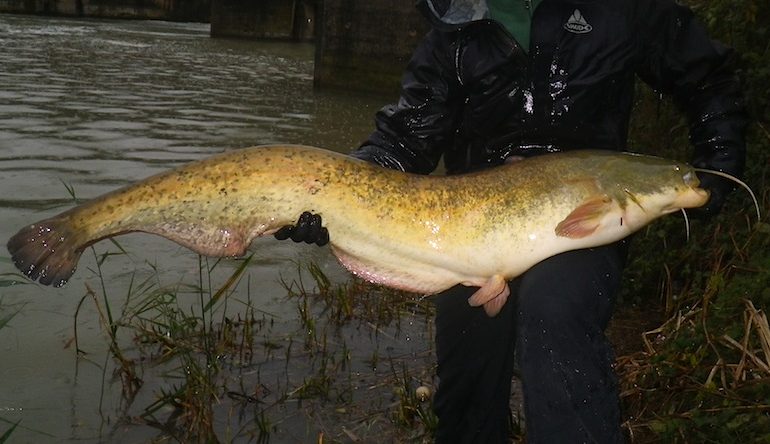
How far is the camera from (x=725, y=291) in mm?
4219

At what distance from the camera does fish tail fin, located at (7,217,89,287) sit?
10.3ft

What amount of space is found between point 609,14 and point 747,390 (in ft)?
5.29

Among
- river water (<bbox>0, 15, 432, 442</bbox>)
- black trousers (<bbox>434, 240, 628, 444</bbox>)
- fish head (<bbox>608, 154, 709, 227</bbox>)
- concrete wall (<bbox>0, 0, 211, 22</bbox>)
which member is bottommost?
river water (<bbox>0, 15, 432, 442</bbox>)

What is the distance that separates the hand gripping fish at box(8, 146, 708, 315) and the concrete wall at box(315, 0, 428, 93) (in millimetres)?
12031

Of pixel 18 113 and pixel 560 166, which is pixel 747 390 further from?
pixel 18 113

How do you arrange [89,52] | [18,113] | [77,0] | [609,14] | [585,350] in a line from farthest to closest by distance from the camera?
[77,0]
[89,52]
[18,113]
[609,14]
[585,350]

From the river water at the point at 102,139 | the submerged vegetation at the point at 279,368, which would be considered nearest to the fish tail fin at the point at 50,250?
the river water at the point at 102,139

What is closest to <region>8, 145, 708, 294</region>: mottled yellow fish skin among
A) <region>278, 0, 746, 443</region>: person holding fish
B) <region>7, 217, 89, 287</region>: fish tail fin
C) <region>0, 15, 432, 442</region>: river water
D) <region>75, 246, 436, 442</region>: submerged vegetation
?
<region>7, 217, 89, 287</region>: fish tail fin

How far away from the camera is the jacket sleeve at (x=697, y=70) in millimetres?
3533

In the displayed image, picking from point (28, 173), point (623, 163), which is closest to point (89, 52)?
point (28, 173)

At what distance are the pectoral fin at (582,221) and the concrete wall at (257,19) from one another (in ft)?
80.5

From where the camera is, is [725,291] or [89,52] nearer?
[725,291]

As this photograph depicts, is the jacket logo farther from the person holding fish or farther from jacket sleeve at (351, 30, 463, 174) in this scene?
jacket sleeve at (351, 30, 463, 174)

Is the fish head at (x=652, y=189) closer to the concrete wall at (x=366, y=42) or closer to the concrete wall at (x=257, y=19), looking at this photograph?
the concrete wall at (x=366, y=42)
